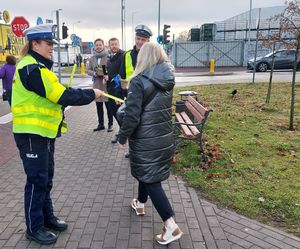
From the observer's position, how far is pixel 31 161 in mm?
2980

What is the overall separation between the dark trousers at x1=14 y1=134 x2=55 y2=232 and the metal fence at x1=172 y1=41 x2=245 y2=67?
31.0 metres

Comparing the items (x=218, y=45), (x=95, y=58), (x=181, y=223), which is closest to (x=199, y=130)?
(x=181, y=223)

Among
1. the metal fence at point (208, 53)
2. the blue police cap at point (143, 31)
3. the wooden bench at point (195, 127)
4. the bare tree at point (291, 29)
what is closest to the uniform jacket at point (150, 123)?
the blue police cap at point (143, 31)

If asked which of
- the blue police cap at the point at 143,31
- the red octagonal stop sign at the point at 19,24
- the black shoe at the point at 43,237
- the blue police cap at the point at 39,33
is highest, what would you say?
the red octagonal stop sign at the point at 19,24

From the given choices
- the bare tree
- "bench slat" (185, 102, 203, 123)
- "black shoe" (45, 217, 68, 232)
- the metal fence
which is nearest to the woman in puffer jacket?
"black shoe" (45, 217, 68, 232)

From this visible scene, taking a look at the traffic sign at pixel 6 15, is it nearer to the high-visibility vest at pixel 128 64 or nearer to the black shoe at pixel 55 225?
the high-visibility vest at pixel 128 64

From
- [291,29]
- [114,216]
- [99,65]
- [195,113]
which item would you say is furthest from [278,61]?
[114,216]

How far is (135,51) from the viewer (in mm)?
5285

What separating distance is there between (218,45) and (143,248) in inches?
1237

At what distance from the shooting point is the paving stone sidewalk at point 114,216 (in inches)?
128

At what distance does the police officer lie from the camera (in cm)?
470

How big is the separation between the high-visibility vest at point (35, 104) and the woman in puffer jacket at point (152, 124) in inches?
24.9

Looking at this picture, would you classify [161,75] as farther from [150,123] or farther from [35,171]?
[35,171]

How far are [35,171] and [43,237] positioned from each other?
69cm
